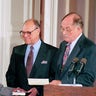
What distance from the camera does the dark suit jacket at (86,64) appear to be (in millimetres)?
2691

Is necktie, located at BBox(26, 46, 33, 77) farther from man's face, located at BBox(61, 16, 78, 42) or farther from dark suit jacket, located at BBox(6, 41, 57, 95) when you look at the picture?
man's face, located at BBox(61, 16, 78, 42)

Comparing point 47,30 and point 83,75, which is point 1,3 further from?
point 83,75

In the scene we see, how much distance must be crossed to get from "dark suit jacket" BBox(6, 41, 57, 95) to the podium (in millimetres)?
1255

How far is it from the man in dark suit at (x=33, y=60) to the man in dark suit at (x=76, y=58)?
1.03ft

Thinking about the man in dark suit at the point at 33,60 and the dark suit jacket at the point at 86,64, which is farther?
the man in dark suit at the point at 33,60

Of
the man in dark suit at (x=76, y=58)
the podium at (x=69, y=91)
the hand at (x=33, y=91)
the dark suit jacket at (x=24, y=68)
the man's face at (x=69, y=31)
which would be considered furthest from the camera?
the dark suit jacket at (x=24, y=68)

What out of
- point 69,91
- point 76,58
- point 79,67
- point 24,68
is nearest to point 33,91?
point 24,68

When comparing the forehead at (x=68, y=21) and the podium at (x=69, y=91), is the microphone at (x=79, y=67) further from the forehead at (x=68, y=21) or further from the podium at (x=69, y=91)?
the forehead at (x=68, y=21)

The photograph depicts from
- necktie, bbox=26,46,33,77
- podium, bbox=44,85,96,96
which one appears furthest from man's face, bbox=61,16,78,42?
podium, bbox=44,85,96,96

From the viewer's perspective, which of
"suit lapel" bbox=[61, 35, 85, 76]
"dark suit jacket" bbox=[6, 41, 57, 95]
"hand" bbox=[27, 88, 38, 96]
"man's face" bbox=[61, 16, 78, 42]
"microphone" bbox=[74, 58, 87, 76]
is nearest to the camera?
"microphone" bbox=[74, 58, 87, 76]

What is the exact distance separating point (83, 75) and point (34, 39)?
935mm

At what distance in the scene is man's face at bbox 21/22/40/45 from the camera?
344 centimetres

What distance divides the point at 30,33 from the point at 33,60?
0.28m

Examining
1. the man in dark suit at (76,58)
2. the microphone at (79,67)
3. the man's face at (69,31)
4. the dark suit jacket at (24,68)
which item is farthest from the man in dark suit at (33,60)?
the microphone at (79,67)
